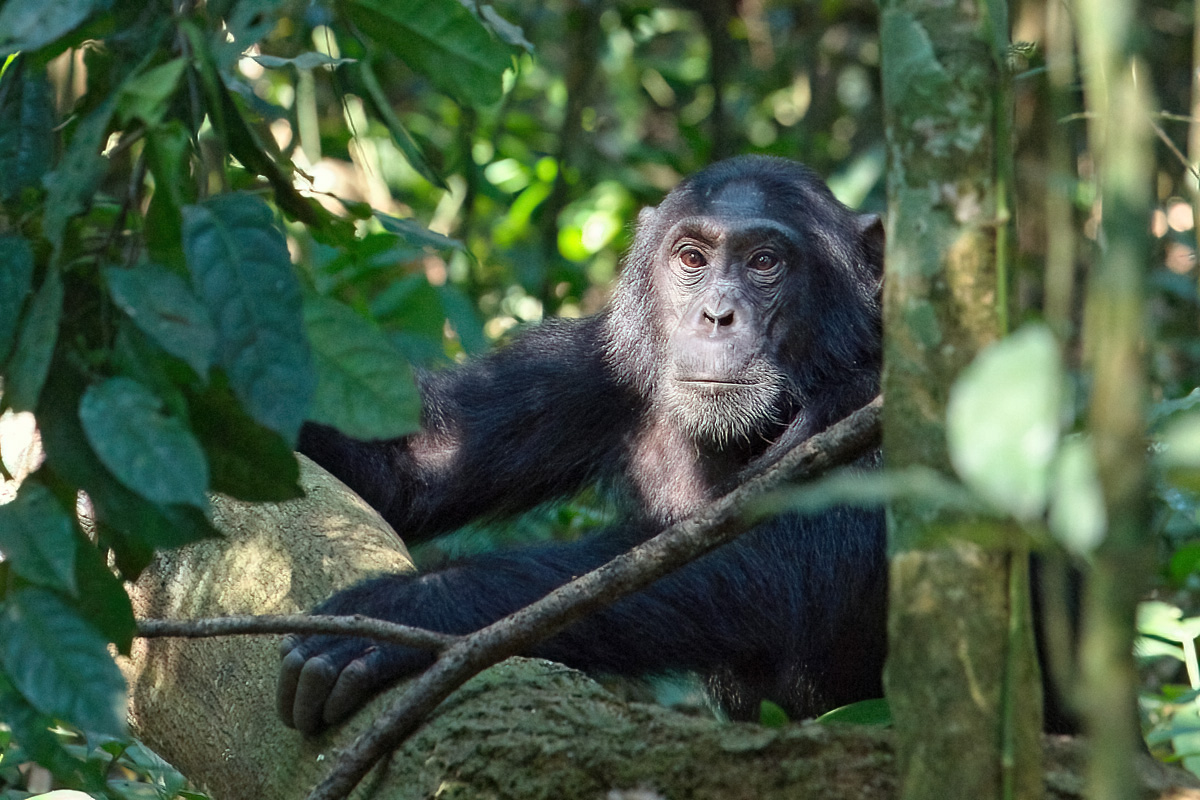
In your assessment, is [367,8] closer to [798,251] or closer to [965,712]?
[965,712]

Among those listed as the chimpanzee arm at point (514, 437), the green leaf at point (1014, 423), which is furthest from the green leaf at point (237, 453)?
the chimpanzee arm at point (514, 437)

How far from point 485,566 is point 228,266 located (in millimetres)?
1651

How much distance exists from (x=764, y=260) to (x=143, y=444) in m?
2.59

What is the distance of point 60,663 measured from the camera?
4.42 feet

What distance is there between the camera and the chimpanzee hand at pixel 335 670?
82.7 inches

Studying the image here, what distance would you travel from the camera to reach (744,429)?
10.9 ft

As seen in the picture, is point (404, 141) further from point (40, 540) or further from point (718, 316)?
point (40, 540)

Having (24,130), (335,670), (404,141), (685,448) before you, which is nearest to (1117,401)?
(24,130)

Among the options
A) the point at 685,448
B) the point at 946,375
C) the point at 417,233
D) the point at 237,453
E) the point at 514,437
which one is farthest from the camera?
the point at 514,437

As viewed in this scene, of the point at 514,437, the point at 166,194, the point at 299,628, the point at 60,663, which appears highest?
the point at 166,194

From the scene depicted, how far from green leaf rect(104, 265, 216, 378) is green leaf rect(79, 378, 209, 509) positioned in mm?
69

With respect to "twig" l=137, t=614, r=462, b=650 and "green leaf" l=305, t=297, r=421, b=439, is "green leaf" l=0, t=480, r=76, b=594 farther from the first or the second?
"twig" l=137, t=614, r=462, b=650

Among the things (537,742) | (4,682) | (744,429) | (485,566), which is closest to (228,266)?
(4,682)

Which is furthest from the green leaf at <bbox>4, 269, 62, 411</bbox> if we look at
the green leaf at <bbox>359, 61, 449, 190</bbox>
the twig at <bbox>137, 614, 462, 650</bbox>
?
the green leaf at <bbox>359, 61, 449, 190</bbox>
